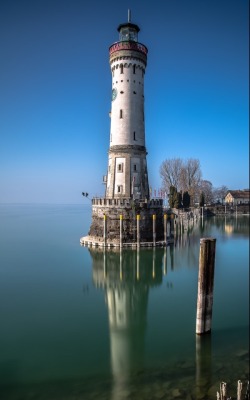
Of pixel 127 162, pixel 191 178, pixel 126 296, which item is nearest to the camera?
pixel 126 296

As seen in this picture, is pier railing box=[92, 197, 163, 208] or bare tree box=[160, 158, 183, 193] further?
bare tree box=[160, 158, 183, 193]

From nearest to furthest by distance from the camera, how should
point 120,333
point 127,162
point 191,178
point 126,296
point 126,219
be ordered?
point 120,333
point 126,296
point 126,219
point 127,162
point 191,178

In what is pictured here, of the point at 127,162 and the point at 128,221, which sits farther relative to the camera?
the point at 127,162

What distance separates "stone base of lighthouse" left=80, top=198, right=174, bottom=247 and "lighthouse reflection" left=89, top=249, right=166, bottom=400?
145 centimetres

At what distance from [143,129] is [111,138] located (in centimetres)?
372

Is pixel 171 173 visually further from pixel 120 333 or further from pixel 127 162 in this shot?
pixel 120 333

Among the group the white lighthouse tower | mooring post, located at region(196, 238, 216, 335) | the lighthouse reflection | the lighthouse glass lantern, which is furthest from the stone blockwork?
mooring post, located at region(196, 238, 216, 335)

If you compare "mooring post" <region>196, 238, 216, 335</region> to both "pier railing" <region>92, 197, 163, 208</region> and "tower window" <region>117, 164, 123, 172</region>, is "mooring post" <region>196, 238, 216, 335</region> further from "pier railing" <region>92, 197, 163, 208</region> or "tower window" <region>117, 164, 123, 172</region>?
"tower window" <region>117, 164, 123, 172</region>

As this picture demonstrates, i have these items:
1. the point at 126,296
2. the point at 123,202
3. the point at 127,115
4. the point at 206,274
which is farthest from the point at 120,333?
the point at 127,115

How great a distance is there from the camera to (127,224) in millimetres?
30594

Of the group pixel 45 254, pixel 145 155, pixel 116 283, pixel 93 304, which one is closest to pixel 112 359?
pixel 93 304

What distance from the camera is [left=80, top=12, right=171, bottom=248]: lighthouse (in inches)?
1209

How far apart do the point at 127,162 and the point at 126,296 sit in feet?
56.0

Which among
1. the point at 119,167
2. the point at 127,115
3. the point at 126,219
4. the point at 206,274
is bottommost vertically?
the point at 206,274
